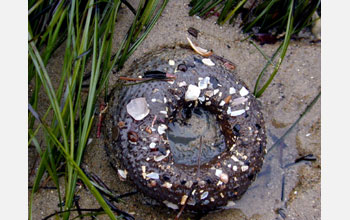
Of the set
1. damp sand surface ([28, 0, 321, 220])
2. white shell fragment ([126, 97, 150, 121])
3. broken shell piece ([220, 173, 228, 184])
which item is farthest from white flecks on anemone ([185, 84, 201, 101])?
broken shell piece ([220, 173, 228, 184])

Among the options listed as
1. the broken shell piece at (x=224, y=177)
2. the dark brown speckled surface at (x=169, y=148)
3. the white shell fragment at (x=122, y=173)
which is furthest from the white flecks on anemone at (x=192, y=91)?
the white shell fragment at (x=122, y=173)

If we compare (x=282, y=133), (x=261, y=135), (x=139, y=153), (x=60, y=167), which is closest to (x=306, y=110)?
(x=282, y=133)

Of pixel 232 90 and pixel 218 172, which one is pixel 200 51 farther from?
pixel 218 172

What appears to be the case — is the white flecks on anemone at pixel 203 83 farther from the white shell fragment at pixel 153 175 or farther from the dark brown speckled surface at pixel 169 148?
the white shell fragment at pixel 153 175

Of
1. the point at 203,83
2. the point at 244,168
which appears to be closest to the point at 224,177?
the point at 244,168

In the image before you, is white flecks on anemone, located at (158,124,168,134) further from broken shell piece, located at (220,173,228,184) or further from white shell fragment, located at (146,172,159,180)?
broken shell piece, located at (220,173,228,184)
